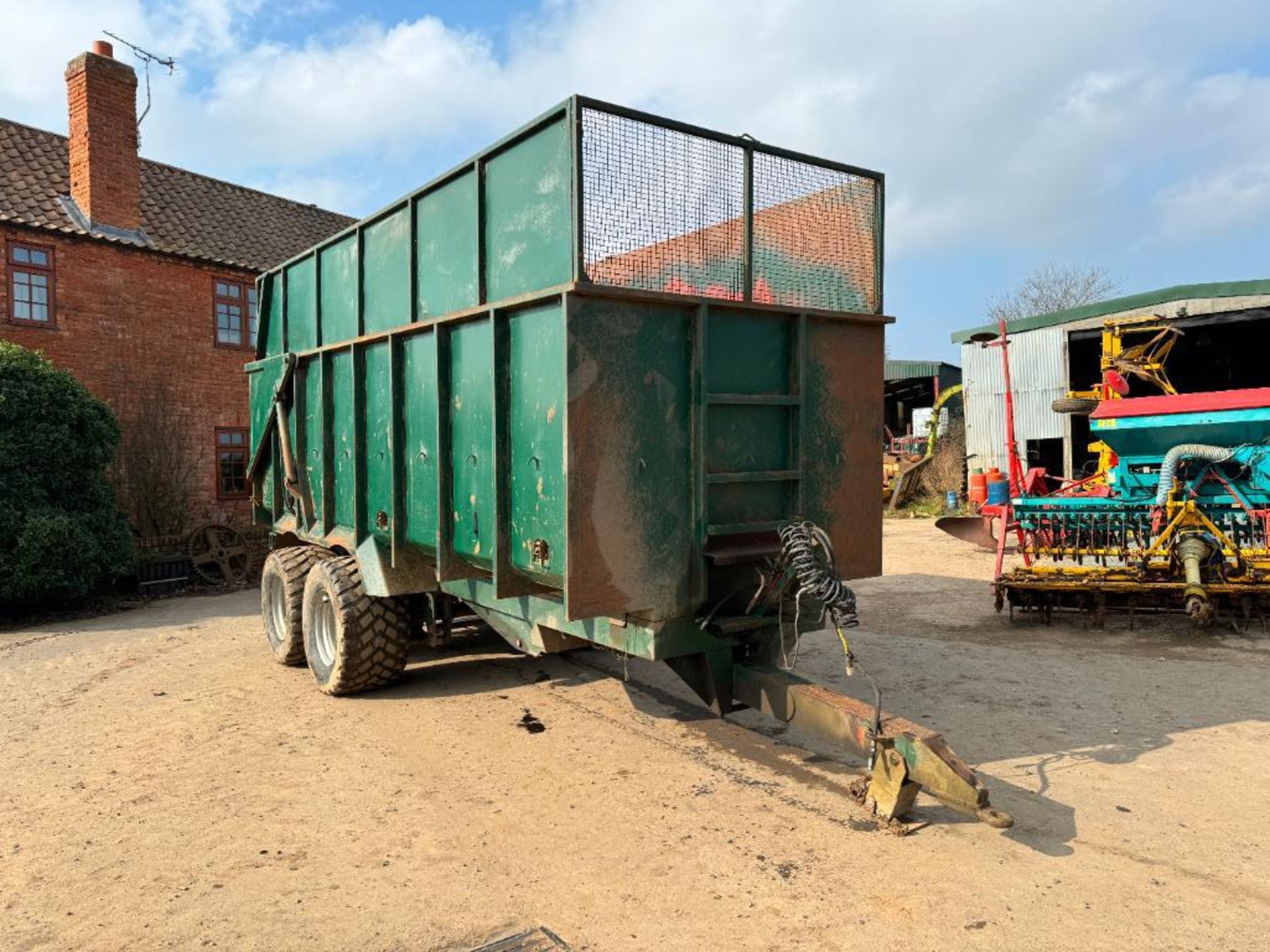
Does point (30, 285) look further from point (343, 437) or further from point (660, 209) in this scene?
point (660, 209)

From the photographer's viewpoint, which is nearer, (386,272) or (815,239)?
(815,239)

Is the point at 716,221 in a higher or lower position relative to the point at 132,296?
lower

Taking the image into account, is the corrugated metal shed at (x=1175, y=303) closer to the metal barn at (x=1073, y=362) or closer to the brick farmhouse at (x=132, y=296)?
the metal barn at (x=1073, y=362)

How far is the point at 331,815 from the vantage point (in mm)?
4043

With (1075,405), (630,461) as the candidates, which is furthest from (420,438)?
(1075,405)

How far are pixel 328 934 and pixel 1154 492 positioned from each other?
29.1 ft

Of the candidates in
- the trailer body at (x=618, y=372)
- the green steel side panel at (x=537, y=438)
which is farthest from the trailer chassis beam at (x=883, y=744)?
the green steel side panel at (x=537, y=438)

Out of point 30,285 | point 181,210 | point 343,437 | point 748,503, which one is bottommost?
point 748,503

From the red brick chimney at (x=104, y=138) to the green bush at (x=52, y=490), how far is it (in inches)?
164

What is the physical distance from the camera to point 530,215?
416 cm

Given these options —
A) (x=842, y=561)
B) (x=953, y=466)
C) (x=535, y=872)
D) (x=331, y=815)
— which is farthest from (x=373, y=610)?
(x=953, y=466)

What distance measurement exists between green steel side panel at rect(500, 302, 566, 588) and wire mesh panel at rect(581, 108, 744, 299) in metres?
0.41

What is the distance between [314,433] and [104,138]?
36.1ft

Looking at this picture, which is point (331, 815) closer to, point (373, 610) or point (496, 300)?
point (373, 610)
